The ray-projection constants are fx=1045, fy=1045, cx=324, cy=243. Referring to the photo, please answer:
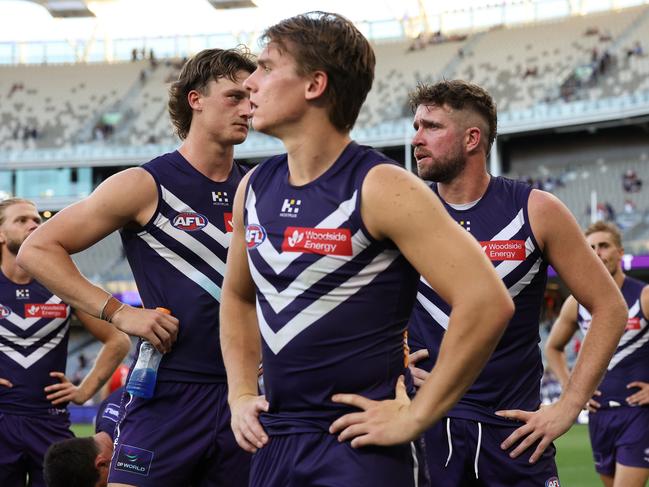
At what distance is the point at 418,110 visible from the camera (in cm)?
500

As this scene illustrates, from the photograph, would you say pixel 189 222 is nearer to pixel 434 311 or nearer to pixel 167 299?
pixel 167 299

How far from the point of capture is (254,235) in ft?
10.7

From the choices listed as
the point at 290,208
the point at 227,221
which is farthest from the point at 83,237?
the point at 290,208

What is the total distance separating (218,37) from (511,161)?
18028 mm

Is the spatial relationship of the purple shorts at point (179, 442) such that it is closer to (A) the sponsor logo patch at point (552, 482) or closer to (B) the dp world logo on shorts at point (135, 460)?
(B) the dp world logo on shorts at point (135, 460)

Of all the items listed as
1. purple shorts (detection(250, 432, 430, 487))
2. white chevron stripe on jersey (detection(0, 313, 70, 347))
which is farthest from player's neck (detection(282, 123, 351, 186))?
white chevron stripe on jersey (detection(0, 313, 70, 347))

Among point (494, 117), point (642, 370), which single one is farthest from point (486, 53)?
point (494, 117)

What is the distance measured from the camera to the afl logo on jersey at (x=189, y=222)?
15.1 feet

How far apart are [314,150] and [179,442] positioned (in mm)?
1757

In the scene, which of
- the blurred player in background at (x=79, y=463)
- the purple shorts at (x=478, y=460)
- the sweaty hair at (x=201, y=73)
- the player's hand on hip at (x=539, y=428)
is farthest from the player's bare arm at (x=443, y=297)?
the blurred player in background at (x=79, y=463)

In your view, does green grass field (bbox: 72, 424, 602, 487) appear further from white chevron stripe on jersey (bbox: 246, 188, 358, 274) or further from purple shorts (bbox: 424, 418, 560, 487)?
white chevron stripe on jersey (bbox: 246, 188, 358, 274)

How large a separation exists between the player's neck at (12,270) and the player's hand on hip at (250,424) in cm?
439

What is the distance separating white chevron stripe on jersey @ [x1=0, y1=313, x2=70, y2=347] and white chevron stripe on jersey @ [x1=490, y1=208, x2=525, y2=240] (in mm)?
3678

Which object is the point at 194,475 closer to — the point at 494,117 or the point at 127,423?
the point at 127,423
